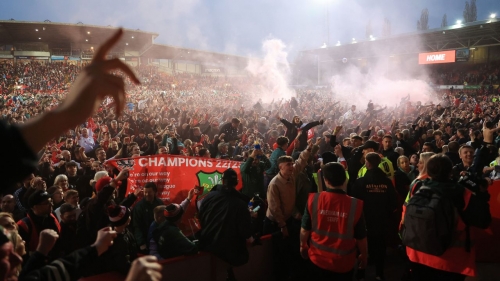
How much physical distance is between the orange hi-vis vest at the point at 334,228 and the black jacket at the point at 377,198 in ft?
5.01

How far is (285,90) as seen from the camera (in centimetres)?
3356

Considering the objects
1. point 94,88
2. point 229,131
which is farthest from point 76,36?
point 94,88

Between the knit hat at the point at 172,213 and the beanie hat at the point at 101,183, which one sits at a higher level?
the beanie hat at the point at 101,183

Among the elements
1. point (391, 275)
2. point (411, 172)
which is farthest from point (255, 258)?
point (411, 172)

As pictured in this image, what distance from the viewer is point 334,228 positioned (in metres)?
3.62

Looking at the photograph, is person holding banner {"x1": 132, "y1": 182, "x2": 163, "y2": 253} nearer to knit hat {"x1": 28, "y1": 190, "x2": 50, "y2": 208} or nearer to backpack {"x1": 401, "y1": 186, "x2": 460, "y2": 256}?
knit hat {"x1": 28, "y1": 190, "x2": 50, "y2": 208}

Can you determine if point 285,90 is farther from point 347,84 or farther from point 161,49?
point 161,49

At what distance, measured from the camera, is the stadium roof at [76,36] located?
3697 centimetres

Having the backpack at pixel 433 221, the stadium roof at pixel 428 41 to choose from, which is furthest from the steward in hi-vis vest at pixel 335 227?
the stadium roof at pixel 428 41

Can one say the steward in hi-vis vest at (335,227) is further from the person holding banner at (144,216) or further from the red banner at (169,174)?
the red banner at (169,174)

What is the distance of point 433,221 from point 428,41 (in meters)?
35.9

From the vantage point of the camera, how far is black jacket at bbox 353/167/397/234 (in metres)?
5.06

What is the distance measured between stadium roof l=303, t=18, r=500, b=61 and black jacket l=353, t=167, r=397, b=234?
2779 centimetres

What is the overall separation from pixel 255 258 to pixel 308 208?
1766 millimetres
